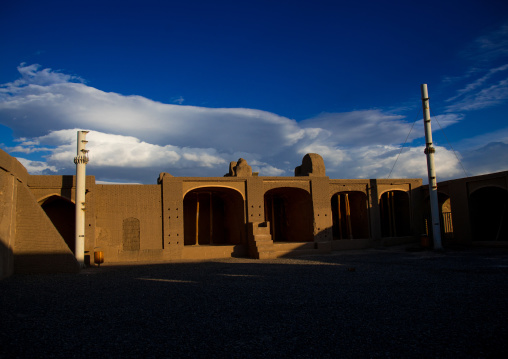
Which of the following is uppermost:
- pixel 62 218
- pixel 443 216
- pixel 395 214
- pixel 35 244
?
pixel 62 218

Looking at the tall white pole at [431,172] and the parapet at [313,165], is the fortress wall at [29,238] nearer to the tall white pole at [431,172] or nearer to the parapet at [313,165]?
the parapet at [313,165]

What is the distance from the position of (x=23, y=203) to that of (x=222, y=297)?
907cm

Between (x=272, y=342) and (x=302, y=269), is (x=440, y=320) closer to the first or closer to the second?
(x=272, y=342)

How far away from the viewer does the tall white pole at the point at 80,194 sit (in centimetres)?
1588

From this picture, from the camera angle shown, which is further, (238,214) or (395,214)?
(395,214)

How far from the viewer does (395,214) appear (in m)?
26.7

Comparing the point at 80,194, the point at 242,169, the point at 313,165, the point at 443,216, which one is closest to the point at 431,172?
the point at 313,165

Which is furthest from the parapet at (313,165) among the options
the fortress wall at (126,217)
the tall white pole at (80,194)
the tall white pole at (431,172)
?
the tall white pole at (80,194)

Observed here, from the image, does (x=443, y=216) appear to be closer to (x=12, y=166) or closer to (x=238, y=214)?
(x=238, y=214)

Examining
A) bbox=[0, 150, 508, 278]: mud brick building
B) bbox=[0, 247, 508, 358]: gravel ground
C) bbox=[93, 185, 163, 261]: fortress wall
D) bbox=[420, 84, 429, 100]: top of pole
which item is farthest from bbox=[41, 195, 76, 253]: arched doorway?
bbox=[420, 84, 429, 100]: top of pole

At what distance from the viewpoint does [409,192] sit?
981 inches

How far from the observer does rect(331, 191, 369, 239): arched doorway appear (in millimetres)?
24094

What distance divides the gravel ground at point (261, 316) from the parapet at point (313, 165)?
1135 cm

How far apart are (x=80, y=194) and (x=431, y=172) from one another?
670 inches
